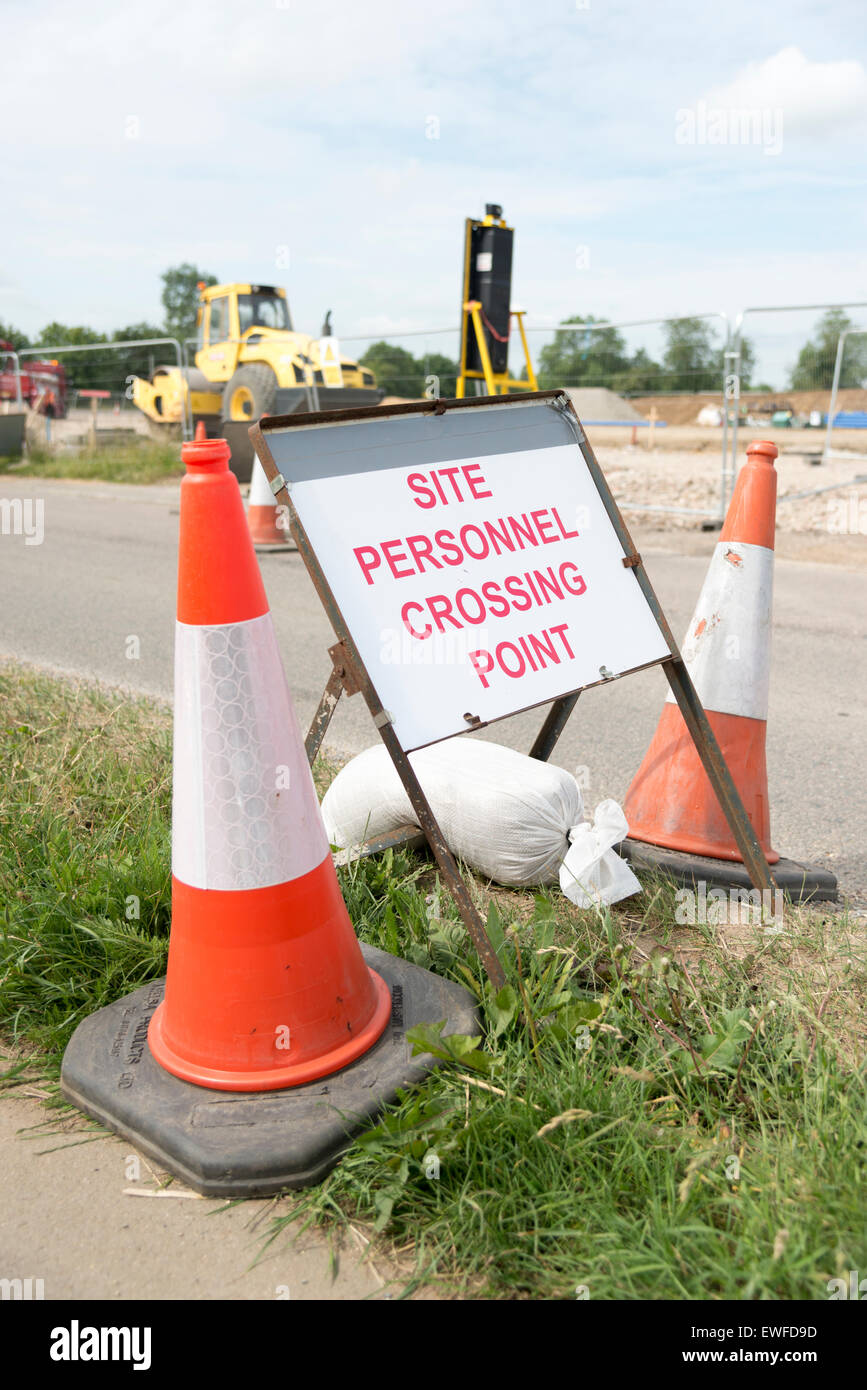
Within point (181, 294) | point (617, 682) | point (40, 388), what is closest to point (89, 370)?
point (40, 388)

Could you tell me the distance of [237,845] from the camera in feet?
7.10

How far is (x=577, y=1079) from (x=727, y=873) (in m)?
1.14

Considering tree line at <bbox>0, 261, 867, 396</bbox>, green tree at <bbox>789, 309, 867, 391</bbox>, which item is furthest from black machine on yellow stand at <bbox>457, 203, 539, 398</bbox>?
green tree at <bbox>789, 309, 867, 391</bbox>

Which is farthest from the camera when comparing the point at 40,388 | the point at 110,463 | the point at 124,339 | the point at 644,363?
the point at 124,339

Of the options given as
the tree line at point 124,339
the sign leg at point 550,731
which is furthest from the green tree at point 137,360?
the sign leg at point 550,731

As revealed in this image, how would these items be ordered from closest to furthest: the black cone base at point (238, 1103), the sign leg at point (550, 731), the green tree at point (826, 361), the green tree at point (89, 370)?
the black cone base at point (238, 1103), the sign leg at point (550, 731), the green tree at point (826, 361), the green tree at point (89, 370)

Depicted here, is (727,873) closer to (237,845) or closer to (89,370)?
(237,845)

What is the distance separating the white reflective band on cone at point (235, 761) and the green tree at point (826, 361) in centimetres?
1332

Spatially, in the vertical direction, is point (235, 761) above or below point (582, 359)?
below

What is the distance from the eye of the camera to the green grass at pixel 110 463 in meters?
16.8

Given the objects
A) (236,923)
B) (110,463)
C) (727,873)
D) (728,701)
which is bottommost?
(727,873)

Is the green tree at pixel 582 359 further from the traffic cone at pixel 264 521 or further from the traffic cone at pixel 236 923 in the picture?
the traffic cone at pixel 236 923

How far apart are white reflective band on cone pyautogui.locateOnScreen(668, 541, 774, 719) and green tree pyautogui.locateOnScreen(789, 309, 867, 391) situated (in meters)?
11.7

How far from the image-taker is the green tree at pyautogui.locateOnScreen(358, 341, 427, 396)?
18453 millimetres
